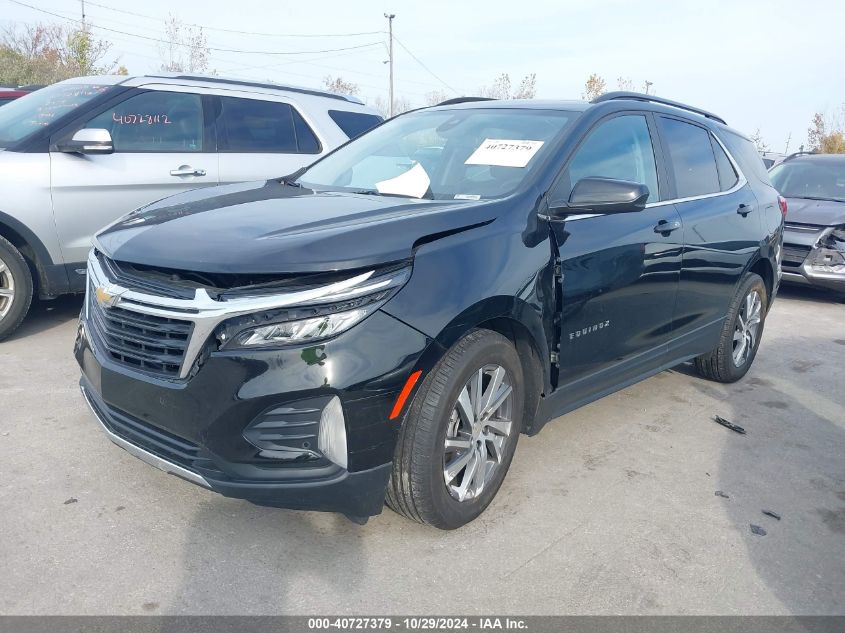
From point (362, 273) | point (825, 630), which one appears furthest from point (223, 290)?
point (825, 630)

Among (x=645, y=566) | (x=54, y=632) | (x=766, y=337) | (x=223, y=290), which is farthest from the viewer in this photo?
(x=766, y=337)

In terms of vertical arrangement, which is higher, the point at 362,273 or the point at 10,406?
the point at 362,273

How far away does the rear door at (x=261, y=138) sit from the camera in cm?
604

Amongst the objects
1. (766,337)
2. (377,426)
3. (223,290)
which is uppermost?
(223,290)

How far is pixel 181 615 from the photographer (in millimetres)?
2379

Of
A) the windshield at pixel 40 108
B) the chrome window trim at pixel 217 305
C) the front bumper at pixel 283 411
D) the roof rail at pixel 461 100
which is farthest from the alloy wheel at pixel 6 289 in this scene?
the roof rail at pixel 461 100

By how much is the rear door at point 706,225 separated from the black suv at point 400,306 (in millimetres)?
47

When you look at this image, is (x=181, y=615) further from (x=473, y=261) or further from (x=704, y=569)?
(x=704, y=569)

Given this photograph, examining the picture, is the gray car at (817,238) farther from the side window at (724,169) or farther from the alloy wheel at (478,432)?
the alloy wheel at (478,432)

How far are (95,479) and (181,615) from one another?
3.57 ft

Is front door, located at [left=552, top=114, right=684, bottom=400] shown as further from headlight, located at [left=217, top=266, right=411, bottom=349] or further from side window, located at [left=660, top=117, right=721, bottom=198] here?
headlight, located at [left=217, top=266, right=411, bottom=349]

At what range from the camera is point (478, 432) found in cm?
296

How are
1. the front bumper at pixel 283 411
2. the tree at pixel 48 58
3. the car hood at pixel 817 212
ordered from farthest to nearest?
the tree at pixel 48 58 < the car hood at pixel 817 212 < the front bumper at pixel 283 411

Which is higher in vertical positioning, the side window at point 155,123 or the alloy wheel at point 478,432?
→ the side window at point 155,123
